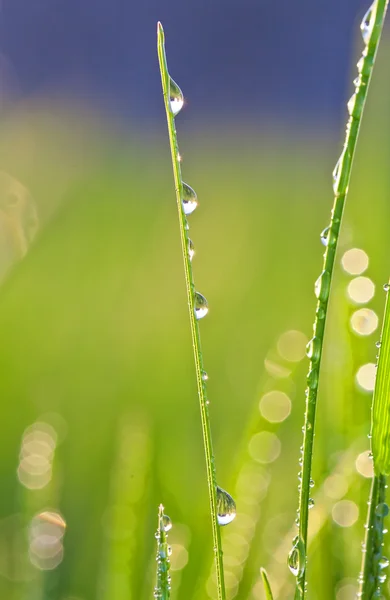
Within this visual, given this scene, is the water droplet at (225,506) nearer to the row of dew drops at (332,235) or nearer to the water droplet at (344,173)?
the row of dew drops at (332,235)

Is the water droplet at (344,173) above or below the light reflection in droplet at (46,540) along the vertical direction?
above

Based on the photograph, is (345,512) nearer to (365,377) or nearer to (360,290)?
(365,377)

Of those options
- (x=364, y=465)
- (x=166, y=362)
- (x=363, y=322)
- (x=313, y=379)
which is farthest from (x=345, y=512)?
(x=166, y=362)

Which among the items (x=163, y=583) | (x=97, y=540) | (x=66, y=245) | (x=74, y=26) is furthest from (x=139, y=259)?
(x=74, y=26)

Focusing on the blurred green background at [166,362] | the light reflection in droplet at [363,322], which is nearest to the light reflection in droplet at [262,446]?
the blurred green background at [166,362]

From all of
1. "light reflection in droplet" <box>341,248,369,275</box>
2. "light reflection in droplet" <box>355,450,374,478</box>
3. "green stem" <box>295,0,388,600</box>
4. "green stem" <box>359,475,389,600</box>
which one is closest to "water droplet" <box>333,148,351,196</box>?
"green stem" <box>295,0,388,600</box>

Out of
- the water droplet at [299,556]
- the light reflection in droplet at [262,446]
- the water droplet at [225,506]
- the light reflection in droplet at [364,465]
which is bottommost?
the water droplet at [299,556]

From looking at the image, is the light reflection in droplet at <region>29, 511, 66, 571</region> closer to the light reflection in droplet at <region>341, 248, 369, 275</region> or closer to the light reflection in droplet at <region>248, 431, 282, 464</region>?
the light reflection in droplet at <region>248, 431, 282, 464</region>
